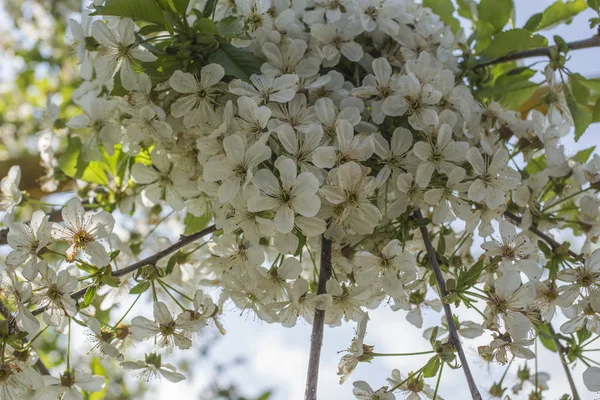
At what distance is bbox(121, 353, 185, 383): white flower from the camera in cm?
77

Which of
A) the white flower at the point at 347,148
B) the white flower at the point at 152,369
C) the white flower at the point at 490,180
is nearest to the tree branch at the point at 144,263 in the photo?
the white flower at the point at 152,369

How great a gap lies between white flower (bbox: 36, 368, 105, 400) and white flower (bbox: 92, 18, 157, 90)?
35 cm

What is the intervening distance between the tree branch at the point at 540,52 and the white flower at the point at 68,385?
Result: 2.18ft

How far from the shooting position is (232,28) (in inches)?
28.4

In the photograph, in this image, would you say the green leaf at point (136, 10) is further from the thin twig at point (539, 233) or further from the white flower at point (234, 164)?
the thin twig at point (539, 233)

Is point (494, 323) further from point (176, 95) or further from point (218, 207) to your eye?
point (176, 95)

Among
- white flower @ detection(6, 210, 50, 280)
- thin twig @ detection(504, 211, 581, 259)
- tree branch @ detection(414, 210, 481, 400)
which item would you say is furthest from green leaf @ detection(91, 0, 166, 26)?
thin twig @ detection(504, 211, 581, 259)

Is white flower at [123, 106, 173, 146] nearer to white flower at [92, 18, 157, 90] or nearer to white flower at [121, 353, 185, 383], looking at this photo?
white flower at [92, 18, 157, 90]

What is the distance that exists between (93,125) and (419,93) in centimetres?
45

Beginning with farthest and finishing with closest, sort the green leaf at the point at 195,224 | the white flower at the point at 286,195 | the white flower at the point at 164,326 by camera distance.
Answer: the green leaf at the point at 195,224, the white flower at the point at 164,326, the white flower at the point at 286,195

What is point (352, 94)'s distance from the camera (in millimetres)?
739

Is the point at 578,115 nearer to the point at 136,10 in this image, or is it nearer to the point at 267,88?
the point at 267,88

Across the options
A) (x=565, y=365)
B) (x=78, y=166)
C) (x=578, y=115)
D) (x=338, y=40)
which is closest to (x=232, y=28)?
(x=338, y=40)

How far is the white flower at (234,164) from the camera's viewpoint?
2.12 ft
